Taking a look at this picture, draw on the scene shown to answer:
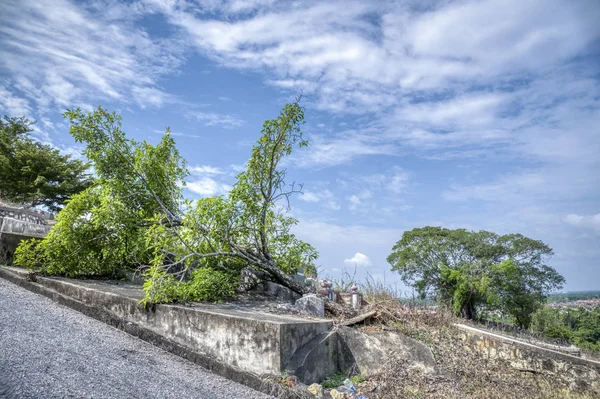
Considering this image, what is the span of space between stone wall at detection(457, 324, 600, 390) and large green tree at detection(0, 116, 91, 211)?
24.9 meters

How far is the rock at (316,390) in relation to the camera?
12.4 ft

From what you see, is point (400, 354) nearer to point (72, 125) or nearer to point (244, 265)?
point (244, 265)

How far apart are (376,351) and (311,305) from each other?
1332 mm

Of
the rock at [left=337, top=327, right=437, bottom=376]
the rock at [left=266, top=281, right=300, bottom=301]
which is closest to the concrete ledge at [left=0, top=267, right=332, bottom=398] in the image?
the rock at [left=337, top=327, right=437, bottom=376]

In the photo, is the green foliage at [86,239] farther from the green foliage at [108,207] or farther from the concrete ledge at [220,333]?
the concrete ledge at [220,333]

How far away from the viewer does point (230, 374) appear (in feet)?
13.4

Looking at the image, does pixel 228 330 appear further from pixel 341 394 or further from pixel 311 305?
pixel 311 305

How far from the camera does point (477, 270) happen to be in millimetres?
25312

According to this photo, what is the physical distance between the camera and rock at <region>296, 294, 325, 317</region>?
574cm

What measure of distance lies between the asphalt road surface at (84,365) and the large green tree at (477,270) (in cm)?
2189

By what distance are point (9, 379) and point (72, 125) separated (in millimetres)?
5874

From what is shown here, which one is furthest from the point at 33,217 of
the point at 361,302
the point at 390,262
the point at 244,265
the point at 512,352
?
the point at 390,262

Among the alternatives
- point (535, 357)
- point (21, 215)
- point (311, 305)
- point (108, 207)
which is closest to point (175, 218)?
point (108, 207)

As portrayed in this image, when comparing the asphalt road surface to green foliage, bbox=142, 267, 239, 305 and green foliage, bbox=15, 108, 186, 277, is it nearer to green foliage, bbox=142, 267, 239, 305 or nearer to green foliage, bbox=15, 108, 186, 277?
green foliage, bbox=142, 267, 239, 305
